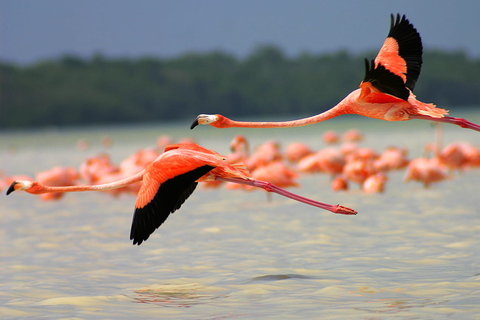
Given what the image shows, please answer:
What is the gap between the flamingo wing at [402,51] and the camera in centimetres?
411

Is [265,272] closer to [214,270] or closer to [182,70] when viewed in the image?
[214,270]

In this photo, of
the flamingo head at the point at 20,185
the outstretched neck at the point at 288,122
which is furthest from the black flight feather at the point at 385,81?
the flamingo head at the point at 20,185

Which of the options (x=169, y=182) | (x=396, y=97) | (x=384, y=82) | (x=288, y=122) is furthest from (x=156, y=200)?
(x=396, y=97)

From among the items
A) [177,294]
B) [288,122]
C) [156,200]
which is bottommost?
[177,294]

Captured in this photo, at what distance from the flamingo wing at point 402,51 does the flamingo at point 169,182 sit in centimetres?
84

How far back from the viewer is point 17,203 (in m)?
7.86

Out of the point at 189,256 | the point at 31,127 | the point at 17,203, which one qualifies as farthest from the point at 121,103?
the point at 189,256

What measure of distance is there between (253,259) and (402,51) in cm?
149

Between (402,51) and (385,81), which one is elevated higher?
(402,51)

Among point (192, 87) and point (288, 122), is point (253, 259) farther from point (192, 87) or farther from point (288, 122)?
point (192, 87)

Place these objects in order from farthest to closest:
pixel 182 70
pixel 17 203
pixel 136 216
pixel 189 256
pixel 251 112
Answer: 1. pixel 182 70
2. pixel 251 112
3. pixel 17 203
4. pixel 189 256
5. pixel 136 216

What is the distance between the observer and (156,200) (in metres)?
3.74

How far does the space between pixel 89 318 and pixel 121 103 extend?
32.2 meters

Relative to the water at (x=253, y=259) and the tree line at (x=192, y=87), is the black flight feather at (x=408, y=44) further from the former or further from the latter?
the tree line at (x=192, y=87)
